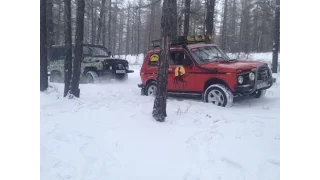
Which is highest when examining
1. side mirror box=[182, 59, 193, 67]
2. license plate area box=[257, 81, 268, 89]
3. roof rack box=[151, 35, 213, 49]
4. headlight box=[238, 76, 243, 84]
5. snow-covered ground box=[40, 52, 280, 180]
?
roof rack box=[151, 35, 213, 49]

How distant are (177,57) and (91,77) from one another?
18.7 feet

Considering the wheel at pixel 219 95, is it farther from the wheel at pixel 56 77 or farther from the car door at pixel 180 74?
the wheel at pixel 56 77

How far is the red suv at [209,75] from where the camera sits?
8.37 m

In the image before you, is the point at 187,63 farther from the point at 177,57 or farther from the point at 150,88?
the point at 150,88

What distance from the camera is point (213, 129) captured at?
6027mm

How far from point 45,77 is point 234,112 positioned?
275 inches

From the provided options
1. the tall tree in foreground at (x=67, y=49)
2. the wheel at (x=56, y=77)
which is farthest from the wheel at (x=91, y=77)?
the tall tree in foreground at (x=67, y=49)

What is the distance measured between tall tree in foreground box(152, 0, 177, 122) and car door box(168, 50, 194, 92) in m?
2.82

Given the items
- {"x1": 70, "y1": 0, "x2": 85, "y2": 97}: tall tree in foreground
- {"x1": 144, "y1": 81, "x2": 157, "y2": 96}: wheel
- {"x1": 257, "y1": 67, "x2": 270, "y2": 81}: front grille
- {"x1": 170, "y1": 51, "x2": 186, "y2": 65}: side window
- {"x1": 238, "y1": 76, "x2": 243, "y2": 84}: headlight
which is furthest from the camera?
{"x1": 144, "y1": 81, "x2": 157, "y2": 96}: wheel

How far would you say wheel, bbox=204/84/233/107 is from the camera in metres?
8.36

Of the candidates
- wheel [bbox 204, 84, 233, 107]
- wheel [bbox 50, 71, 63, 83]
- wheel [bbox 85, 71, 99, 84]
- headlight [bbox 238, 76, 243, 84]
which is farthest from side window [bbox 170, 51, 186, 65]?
wheel [bbox 50, 71, 63, 83]

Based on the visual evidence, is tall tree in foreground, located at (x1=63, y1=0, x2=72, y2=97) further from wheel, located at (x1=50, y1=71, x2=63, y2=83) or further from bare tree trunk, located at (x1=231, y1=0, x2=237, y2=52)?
bare tree trunk, located at (x1=231, y1=0, x2=237, y2=52)

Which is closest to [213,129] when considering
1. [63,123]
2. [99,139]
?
[99,139]
